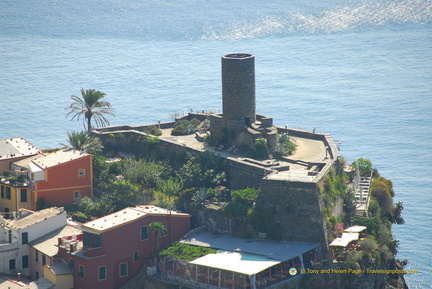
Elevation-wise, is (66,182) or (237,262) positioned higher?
(66,182)

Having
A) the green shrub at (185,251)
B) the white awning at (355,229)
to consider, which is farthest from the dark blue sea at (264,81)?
the green shrub at (185,251)

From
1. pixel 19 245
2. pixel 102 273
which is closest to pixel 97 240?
pixel 102 273

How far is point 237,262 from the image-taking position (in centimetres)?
6694

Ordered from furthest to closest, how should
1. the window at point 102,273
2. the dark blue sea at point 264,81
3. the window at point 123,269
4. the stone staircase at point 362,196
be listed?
the dark blue sea at point 264,81 < the stone staircase at point 362,196 < the window at point 123,269 < the window at point 102,273

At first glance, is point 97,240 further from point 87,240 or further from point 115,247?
point 115,247

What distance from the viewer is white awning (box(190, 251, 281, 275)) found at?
65.4 metres

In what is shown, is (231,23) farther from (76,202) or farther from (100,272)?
(100,272)

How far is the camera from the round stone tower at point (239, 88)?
80312 millimetres

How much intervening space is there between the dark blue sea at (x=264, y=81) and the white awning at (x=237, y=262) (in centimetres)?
4298

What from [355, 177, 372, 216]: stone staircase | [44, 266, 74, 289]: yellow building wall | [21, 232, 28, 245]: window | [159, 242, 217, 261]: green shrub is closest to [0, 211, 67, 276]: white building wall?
[21, 232, 28, 245]: window

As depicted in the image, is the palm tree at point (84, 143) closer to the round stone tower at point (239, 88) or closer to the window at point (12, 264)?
the round stone tower at point (239, 88)

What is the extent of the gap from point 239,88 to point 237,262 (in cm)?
1931

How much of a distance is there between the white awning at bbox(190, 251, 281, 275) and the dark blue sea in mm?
42977

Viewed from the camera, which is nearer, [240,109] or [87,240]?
[87,240]
